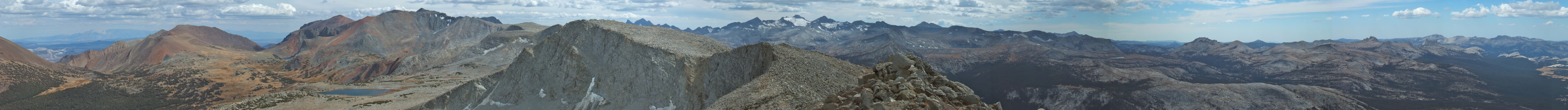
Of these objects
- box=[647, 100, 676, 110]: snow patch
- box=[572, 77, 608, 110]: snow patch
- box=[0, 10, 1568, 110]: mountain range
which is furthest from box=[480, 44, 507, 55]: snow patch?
box=[647, 100, 676, 110]: snow patch

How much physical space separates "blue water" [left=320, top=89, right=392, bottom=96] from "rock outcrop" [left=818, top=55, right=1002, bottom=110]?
13198 centimetres

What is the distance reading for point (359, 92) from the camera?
154875mm

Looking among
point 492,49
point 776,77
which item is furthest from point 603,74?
point 492,49

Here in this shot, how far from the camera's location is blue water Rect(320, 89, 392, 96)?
5893 inches

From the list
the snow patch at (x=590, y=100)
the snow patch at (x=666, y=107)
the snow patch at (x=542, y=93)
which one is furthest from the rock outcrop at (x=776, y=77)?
the snow patch at (x=542, y=93)

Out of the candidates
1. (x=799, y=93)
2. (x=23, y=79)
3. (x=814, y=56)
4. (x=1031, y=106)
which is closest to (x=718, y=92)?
(x=814, y=56)

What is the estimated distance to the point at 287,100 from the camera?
454ft

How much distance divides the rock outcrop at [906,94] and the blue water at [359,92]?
13198 cm

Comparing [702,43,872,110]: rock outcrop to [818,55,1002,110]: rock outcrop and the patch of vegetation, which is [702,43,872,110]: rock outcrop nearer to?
[818,55,1002,110]: rock outcrop

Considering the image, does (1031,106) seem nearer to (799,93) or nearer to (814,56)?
(814,56)

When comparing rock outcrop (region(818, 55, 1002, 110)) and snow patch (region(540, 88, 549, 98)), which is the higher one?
rock outcrop (region(818, 55, 1002, 110))

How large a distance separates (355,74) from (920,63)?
18097cm

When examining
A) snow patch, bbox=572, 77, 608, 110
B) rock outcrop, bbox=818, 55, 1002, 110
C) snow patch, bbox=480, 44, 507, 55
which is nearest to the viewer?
rock outcrop, bbox=818, 55, 1002, 110

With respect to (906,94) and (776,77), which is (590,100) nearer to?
(776,77)
